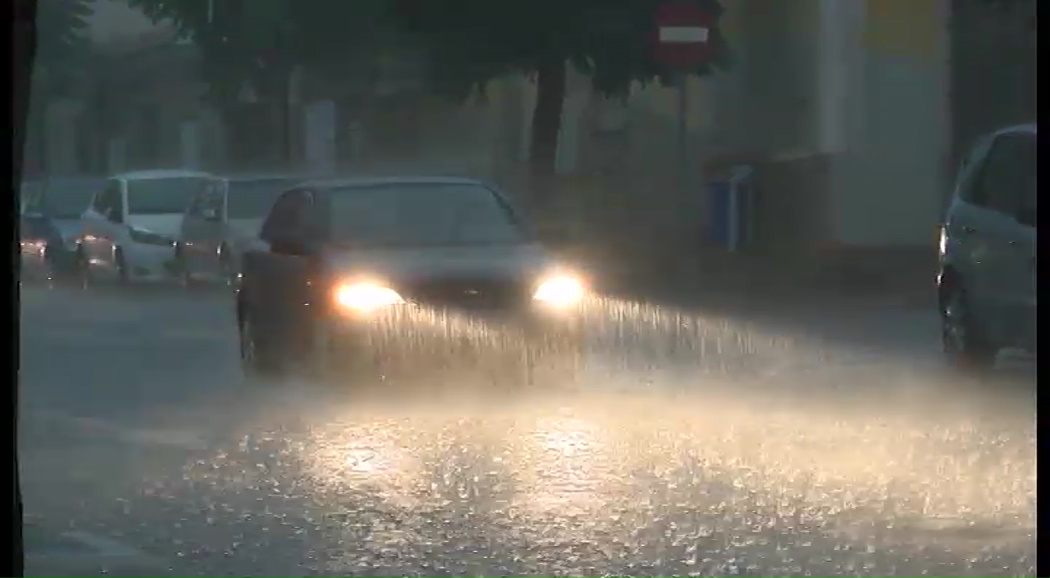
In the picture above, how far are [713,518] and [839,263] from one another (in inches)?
525

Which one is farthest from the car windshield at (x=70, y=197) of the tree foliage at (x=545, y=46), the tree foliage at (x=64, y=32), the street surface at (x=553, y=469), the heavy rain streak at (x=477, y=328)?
the tree foliage at (x=64, y=32)

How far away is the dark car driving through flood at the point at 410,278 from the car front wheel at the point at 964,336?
89.5 inches

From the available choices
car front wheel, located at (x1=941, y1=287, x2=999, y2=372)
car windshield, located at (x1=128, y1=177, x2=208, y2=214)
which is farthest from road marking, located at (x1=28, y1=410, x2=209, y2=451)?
car front wheel, located at (x1=941, y1=287, x2=999, y2=372)

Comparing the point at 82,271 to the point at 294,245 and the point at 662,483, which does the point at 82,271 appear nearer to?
the point at 294,245

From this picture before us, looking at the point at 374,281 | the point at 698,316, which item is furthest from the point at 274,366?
the point at 698,316

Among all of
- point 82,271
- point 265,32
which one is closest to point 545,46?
point 82,271

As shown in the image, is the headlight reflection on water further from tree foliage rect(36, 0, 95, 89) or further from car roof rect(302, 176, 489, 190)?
tree foliage rect(36, 0, 95, 89)

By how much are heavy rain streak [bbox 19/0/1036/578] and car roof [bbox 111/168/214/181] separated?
8 cm

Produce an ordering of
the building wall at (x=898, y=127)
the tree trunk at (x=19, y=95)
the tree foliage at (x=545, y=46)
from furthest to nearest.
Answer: the building wall at (x=898, y=127), the tree foliage at (x=545, y=46), the tree trunk at (x=19, y=95)

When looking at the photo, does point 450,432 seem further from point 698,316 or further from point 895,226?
point 895,226

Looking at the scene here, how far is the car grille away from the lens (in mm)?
13109

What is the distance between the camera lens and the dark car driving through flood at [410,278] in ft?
43.3

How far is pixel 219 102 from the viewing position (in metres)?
16.1

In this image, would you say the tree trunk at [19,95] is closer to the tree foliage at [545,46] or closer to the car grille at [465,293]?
the car grille at [465,293]
